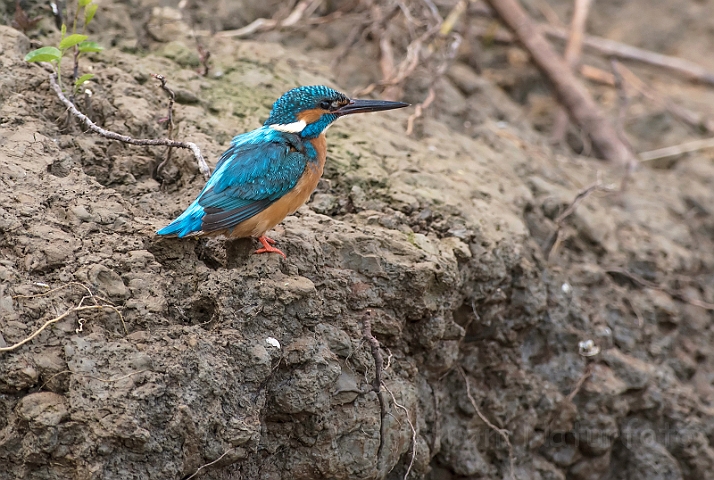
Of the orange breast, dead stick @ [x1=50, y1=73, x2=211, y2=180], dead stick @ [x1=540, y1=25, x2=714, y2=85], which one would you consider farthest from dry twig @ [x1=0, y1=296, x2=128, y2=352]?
dead stick @ [x1=540, y1=25, x2=714, y2=85]

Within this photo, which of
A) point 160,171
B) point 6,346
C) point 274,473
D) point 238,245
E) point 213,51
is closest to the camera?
point 6,346

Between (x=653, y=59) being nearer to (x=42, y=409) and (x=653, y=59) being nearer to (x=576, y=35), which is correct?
(x=576, y=35)

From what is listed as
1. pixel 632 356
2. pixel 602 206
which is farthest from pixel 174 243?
pixel 602 206

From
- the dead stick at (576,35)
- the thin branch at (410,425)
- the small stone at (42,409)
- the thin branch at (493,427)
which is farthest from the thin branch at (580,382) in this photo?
the dead stick at (576,35)

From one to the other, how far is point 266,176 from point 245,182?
3.6 inches

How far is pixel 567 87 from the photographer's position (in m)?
6.31

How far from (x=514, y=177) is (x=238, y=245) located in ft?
7.05

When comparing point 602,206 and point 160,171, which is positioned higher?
point 160,171

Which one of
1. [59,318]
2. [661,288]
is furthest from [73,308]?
[661,288]

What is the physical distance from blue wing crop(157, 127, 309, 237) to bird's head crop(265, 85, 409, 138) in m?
0.13

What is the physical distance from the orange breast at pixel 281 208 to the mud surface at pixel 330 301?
0.11 m

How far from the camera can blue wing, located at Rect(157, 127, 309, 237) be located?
3.05m

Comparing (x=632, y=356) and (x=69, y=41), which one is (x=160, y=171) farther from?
(x=632, y=356)

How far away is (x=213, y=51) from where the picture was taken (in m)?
4.62
